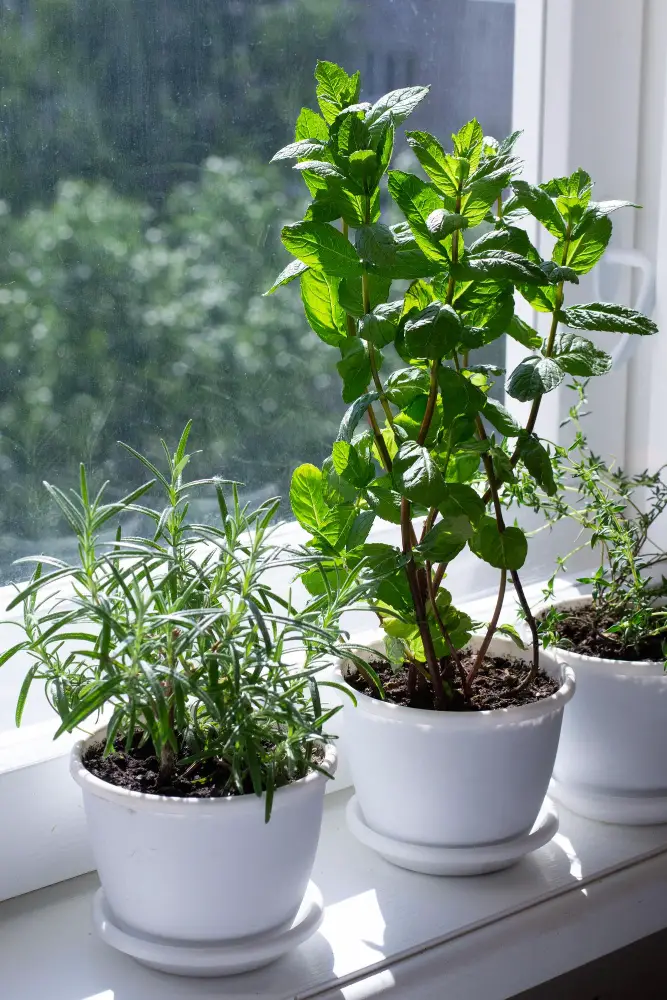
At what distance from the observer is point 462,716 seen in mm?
761

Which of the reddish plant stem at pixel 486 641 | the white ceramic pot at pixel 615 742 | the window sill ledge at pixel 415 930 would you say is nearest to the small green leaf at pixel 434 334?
the reddish plant stem at pixel 486 641

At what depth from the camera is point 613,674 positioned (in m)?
0.87

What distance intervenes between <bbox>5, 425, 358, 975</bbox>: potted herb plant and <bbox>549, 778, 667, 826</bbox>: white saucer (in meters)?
0.31

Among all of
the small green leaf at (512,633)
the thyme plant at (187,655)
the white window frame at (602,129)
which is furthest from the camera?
the white window frame at (602,129)

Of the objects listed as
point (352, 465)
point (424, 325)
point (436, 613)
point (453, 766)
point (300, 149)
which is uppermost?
point (300, 149)

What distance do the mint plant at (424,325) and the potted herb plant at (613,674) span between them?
10 cm

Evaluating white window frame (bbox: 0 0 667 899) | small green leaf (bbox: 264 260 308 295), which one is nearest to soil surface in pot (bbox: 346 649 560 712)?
white window frame (bbox: 0 0 667 899)

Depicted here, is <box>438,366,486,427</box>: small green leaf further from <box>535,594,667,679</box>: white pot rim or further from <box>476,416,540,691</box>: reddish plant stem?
<box>535,594,667,679</box>: white pot rim

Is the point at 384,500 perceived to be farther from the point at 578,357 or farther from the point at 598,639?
the point at 598,639

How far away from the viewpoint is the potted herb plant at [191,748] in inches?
25.5

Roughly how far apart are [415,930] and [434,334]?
42cm

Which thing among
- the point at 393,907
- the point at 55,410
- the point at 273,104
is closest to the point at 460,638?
the point at 393,907

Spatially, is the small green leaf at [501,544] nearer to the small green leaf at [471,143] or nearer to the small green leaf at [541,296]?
the small green leaf at [541,296]

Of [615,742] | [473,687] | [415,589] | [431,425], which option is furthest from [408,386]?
[615,742]
